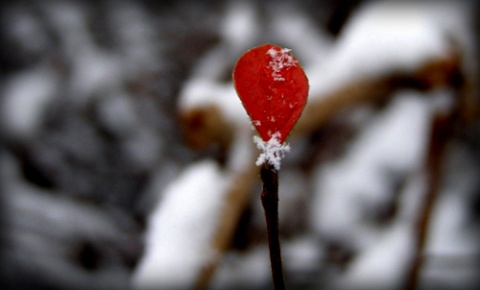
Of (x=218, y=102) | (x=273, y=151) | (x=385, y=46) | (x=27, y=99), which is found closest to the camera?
(x=273, y=151)

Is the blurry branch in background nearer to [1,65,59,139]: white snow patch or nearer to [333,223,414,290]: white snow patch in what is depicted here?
[333,223,414,290]: white snow patch

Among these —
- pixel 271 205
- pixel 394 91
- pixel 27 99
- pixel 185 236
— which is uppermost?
pixel 27 99

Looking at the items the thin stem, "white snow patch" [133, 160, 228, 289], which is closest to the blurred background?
"white snow patch" [133, 160, 228, 289]

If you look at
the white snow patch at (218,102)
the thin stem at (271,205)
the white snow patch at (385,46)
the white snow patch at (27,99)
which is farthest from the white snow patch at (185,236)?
the white snow patch at (27,99)

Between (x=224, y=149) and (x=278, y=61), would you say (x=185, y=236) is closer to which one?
(x=224, y=149)

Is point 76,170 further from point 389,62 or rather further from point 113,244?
point 389,62

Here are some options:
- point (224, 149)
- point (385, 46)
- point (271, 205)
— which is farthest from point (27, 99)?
point (271, 205)

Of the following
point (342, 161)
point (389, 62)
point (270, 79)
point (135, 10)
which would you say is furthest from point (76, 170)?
point (270, 79)
